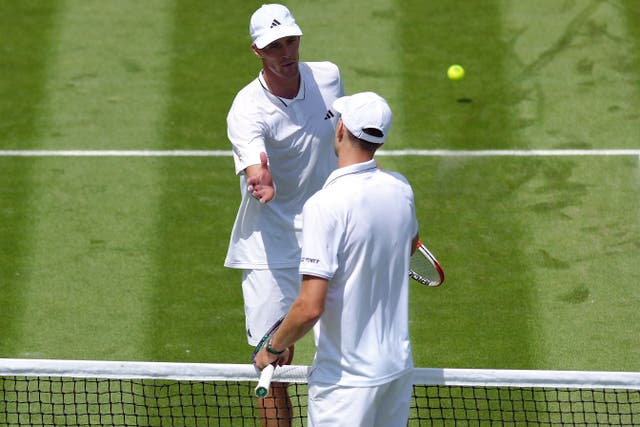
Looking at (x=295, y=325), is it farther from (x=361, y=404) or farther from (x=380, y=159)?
(x=380, y=159)

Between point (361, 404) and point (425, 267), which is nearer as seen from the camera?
point (361, 404)

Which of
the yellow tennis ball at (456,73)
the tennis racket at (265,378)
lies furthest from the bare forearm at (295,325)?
the yellow tennis ball at (456,73)

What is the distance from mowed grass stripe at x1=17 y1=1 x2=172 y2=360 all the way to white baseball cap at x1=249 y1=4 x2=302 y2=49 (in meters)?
3.05

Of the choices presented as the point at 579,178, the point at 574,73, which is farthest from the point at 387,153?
the point at 574,73

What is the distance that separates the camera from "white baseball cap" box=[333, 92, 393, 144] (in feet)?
21.1

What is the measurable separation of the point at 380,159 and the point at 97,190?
8.88 ft

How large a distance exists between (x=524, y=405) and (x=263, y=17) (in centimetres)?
344

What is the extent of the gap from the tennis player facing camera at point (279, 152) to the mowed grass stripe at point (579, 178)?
2.48 meters

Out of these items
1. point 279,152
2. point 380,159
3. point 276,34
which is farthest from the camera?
point 380,159

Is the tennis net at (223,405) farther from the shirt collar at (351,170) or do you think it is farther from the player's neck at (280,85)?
the shirt collar at (351,170)

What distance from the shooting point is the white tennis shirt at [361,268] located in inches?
248

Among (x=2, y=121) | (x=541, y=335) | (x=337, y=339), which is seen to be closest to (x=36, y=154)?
(x=2, y=121)

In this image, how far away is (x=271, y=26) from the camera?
7.85m

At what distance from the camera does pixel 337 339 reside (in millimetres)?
6555
